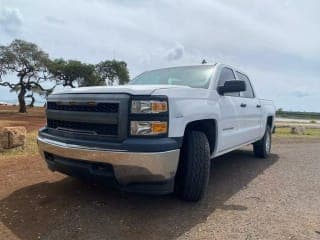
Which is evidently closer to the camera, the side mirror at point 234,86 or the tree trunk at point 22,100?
the side mirror at point 234,86

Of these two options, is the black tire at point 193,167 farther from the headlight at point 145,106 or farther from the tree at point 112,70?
the tree at point 112,70

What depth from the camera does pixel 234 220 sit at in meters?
4.10

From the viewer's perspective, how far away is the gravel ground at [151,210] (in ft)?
12.2

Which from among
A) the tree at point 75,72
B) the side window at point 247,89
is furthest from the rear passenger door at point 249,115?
the tree at point 75,72

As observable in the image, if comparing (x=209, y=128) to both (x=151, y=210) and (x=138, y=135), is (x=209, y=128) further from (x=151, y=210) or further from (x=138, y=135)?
(x=138, y=135)

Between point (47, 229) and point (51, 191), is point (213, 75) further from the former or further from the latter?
point (47, 229)

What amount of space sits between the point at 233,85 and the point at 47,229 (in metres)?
3.00

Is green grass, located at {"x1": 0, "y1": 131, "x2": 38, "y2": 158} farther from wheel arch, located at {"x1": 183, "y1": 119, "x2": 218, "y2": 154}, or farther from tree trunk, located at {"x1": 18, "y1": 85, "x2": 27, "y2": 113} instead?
tree trunk, located at {"x1": 18, "y1": 85, "x2": 27, "y2": 113}

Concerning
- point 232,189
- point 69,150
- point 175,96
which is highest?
point 175,96

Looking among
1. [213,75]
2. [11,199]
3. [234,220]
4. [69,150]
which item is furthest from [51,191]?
[213,75]

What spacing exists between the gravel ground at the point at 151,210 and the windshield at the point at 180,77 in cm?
155

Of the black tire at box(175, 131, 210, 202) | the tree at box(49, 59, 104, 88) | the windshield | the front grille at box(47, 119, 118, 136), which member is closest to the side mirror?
the windshield

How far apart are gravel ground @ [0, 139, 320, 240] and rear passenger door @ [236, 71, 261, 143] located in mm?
909

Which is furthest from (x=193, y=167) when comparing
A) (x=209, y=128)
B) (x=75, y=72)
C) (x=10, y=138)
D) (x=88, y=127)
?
(x=75, y=72)
